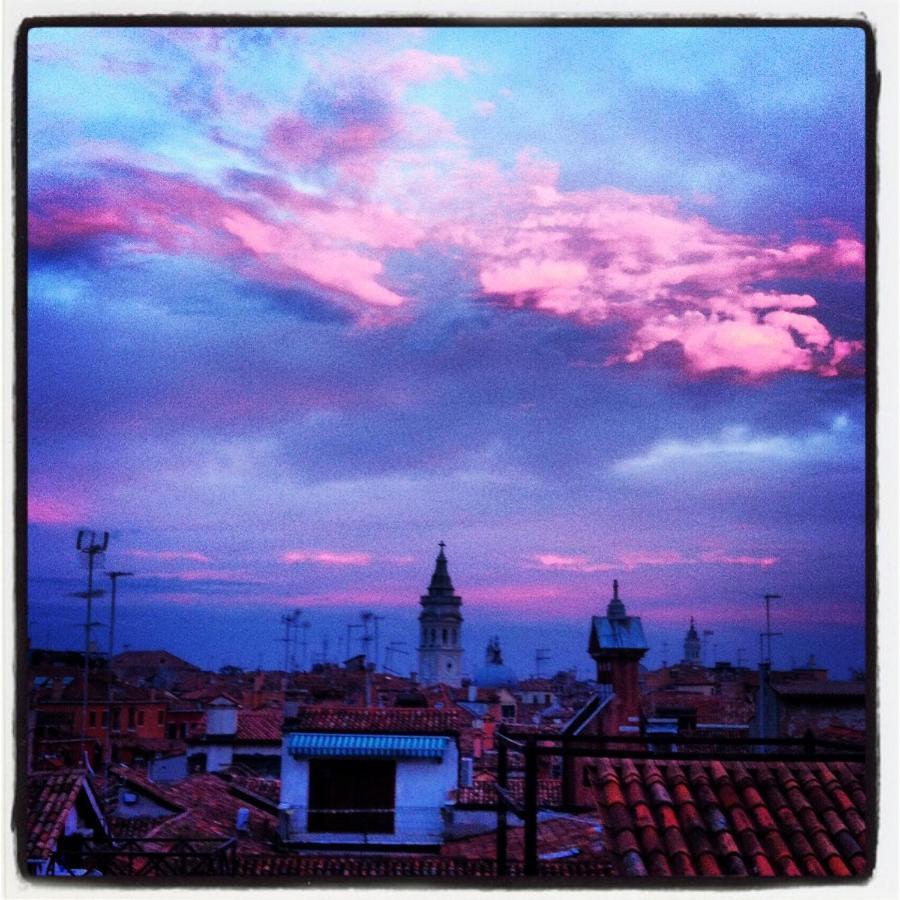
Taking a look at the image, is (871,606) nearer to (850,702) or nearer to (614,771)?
(614,771)

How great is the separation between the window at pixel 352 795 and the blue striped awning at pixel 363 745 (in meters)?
0.09

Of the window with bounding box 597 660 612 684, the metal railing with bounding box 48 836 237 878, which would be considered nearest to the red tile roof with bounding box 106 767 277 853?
the metal railing with bounding box 48 836 237 878

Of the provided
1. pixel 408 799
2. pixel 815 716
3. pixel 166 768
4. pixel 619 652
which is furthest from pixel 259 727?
pixel 815 716

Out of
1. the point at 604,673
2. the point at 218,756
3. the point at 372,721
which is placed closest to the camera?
the point at 372,721

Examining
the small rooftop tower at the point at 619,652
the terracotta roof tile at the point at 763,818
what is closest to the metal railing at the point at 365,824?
the small rooftop tower at the point at 619,652

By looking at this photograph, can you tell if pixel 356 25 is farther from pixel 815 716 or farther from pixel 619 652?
pixel 815 716

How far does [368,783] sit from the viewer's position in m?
7.79

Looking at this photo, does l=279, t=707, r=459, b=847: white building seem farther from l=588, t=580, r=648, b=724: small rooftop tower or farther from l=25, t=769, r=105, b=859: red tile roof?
l=25, t=769, r=105, b=859: red tile roof

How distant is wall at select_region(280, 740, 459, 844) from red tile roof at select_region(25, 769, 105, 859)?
7.25 ft

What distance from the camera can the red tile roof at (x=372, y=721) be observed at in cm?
809

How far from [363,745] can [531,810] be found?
508 cm

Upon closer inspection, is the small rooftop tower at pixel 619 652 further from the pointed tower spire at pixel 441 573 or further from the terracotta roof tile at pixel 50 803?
the terracotta roof tile at pixel 50 803

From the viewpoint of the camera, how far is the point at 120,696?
15.2 m

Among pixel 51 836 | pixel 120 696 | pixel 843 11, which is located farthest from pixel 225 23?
pixel 120 696
